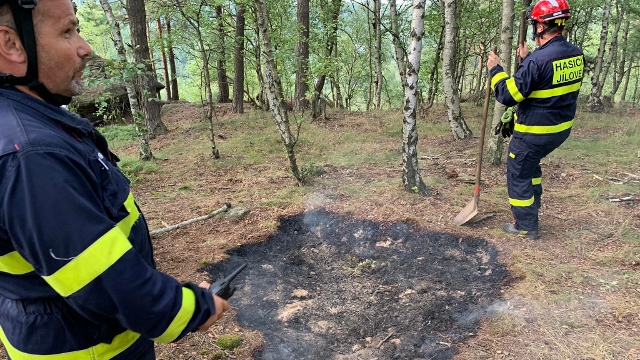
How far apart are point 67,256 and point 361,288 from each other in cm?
333

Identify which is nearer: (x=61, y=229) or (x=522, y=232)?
(x=61, y=229)

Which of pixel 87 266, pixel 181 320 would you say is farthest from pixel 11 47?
pixel 181 320

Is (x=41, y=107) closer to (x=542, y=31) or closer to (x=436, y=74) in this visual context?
(x=542, y=31)

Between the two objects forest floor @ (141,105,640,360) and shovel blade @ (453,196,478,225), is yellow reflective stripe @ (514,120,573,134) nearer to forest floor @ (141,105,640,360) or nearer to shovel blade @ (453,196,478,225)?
shovel blade @ (453,196,478,225)

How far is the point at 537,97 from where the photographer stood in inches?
173

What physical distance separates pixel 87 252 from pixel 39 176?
0.82 ft

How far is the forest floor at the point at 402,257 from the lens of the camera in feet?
10.2

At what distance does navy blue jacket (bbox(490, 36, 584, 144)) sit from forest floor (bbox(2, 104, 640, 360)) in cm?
127

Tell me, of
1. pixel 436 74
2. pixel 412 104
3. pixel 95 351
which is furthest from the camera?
pixel 436 74

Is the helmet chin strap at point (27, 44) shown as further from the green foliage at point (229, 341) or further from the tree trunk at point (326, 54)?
the tree trunk at point (326, 54)

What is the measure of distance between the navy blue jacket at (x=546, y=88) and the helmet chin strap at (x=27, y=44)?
443cm

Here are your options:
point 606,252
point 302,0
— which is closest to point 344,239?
point 606,252

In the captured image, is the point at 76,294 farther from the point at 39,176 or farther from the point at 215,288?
the point at 215,288

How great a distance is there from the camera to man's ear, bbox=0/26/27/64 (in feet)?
3.99
